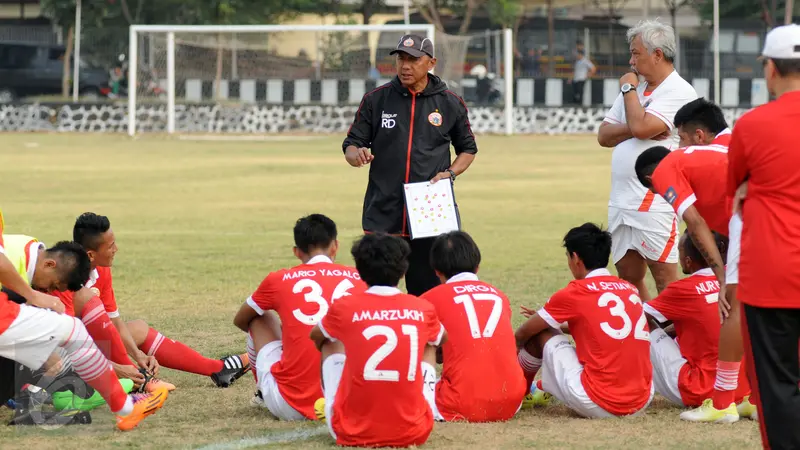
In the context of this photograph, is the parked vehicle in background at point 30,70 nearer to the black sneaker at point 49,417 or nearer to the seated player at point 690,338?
the black sneaker at point 49,417

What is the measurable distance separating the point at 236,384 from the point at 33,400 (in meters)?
1.27

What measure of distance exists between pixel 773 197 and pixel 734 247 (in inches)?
31.5

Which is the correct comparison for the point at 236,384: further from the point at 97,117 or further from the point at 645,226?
the point at 97,117

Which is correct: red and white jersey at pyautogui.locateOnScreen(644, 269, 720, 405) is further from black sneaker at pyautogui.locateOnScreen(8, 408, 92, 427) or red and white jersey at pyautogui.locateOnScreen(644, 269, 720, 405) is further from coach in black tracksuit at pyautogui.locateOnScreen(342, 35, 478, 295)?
black sneaker at pyautogui.locateOnScreen(8, 408, 92, 427)

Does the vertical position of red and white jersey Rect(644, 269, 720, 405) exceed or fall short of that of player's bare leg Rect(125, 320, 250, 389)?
it exceeds it

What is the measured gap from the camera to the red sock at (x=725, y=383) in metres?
6.13

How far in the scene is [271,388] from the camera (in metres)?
6.27

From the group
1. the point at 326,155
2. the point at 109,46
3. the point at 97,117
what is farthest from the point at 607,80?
the point at 109,46

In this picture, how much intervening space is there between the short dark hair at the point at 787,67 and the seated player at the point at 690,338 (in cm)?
209

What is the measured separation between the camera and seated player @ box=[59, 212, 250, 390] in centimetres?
695

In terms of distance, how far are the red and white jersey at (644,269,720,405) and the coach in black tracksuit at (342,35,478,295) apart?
5.51ft

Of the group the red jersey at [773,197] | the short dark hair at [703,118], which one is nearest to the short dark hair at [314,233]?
the short dark hair at [703,118]

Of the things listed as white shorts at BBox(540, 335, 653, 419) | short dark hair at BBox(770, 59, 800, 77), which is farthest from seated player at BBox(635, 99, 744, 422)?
short dark hair at BBox(770, 59, 800, 77)

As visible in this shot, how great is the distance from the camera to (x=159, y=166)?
80.1 ft
